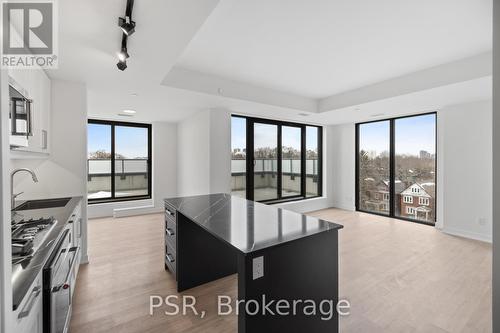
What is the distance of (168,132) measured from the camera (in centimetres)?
630

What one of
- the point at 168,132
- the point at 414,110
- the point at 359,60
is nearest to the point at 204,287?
the point at 359,60

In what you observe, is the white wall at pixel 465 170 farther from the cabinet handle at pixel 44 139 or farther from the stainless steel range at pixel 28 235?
the cabinet handle at pixel 44 139

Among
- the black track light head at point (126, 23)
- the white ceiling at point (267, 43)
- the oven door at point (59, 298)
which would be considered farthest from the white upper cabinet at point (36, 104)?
the oven door at point (59, 298)

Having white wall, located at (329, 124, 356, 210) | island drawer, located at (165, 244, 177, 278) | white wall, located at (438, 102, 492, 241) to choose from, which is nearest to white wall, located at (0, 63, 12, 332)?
island drawer, located at (165, 244, 177, 278)

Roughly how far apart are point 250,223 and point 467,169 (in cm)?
461

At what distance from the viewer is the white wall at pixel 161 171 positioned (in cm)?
599

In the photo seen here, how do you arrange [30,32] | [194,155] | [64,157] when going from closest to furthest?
[30,32], [64,157], [194,155]

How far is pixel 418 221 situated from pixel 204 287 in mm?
4954

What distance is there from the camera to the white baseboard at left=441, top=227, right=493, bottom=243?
13.2ft

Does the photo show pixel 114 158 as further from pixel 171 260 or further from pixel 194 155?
pixel 171 260

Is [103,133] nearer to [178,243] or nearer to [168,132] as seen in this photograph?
[168,132]

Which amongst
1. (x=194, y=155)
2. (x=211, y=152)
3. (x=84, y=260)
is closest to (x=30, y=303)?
(x=84, y=260)

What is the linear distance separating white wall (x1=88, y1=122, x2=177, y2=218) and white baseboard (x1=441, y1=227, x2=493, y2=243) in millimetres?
6195

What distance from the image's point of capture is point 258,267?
1.45 metres
